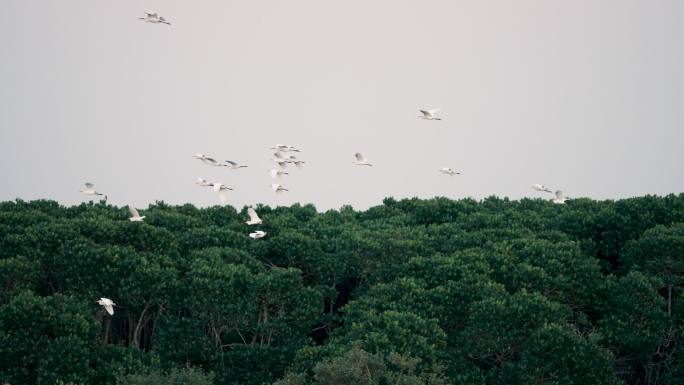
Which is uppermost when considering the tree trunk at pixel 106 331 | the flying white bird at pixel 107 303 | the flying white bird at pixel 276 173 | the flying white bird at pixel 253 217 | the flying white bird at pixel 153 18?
the flying white bird at pixel 153 18

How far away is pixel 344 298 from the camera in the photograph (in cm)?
4969

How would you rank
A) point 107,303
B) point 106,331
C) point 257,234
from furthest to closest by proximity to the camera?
point 257,234
point 106,331
point 107,303

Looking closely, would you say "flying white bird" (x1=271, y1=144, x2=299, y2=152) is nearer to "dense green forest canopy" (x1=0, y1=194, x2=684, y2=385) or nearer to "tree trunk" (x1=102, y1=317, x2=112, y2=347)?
"dense green forest canopy" (x1=0, y1=194, x2=684, y2=385)

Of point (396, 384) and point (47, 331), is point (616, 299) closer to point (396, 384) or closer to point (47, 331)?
point (396, 384)

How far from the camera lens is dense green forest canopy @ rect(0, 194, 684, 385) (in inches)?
1494

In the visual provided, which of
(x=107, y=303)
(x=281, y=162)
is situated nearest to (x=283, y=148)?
(x=281, y=162)

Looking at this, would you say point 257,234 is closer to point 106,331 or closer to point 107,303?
point 106,331

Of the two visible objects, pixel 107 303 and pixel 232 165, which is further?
pixel 232 165

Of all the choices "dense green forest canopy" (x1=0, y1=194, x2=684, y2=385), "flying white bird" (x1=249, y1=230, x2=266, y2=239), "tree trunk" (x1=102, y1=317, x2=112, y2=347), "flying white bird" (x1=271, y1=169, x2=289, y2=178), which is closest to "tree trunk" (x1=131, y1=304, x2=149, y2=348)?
"dense green forest canopy" (x1=0, y1=194, x2=684, y2=385)

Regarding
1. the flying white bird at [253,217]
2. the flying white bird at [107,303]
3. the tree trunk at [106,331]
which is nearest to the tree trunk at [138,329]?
the tree trunk at [106,331]

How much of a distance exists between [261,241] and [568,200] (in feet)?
58.0

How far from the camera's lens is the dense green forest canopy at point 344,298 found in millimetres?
37938

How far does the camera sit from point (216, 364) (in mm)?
42000

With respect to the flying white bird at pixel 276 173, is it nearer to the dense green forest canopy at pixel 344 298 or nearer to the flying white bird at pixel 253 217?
the dense green forest canopy at pixel 344 298
